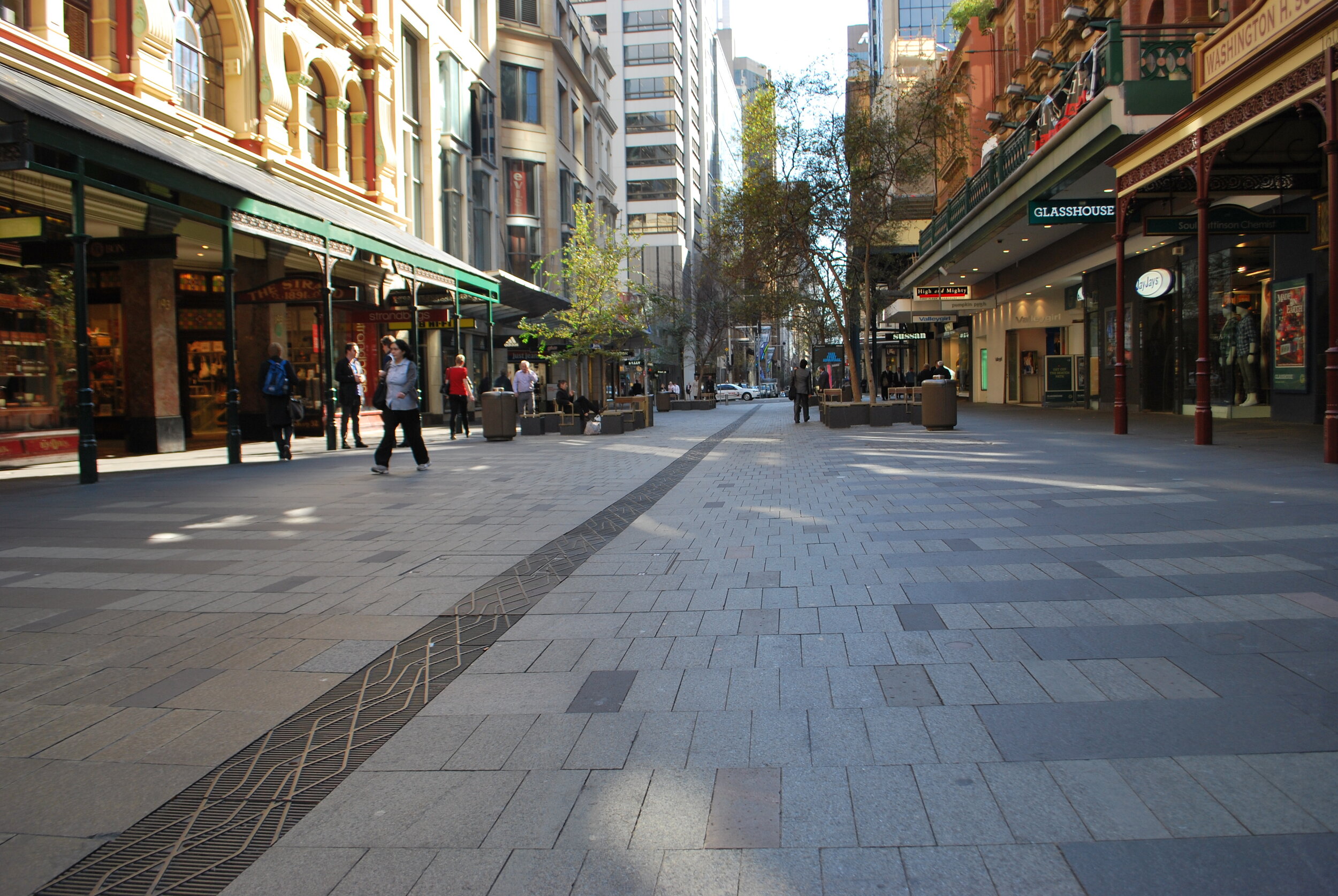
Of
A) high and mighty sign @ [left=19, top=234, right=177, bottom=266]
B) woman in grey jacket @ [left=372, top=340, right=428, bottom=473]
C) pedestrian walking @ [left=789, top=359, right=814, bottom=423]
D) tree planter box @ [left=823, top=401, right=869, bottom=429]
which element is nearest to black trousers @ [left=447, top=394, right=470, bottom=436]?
high and mighty sign @ [left=19, top=234, right=177, bottom=266]

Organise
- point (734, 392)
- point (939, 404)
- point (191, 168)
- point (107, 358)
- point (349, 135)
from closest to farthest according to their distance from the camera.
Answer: point (191, 168), point (107, 358), point (939, 404), point (349, 135), point (734, 392)

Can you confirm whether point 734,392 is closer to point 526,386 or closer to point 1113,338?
point 1113,338

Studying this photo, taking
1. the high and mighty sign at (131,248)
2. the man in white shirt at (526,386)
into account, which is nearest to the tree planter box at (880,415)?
the man in white shirt at (526,386)

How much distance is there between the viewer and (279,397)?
1534cm

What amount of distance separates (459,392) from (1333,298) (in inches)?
638

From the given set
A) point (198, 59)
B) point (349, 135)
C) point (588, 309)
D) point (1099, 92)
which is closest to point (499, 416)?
point (198, 59)

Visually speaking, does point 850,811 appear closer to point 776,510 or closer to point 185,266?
point 776,510

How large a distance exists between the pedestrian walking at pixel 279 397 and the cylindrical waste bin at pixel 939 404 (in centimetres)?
1233

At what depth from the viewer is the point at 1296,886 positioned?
7.55 feet

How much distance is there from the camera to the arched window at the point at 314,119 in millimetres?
21625

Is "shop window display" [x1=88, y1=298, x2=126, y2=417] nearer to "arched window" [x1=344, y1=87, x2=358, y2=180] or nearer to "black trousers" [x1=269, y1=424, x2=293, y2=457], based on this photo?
"black trousers" [x1=269, y1=424, x2=293, y2=457]

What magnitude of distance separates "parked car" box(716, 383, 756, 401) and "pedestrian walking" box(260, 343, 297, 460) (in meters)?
52.5

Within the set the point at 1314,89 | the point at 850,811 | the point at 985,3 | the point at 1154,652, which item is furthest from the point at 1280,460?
the point at 985,3

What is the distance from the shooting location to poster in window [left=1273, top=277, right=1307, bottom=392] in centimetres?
1595
